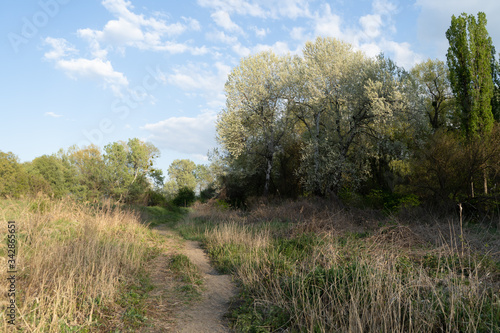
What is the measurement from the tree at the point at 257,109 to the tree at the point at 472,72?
11055 millimetres

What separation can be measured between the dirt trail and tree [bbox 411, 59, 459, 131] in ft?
84.1

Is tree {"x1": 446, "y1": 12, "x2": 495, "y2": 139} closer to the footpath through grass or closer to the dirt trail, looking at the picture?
the dirt trail

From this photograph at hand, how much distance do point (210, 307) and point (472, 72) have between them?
18948mm

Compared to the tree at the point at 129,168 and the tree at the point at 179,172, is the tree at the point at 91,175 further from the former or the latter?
the tree at the point at 179,172

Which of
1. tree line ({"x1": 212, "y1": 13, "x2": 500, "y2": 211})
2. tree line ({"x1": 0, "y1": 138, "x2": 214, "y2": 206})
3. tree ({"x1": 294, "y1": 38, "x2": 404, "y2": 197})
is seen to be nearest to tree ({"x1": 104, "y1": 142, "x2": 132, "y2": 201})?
tree line ({"x1": 0, "y1": 138, "x2": 214, "y2": 206})

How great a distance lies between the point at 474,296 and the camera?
4.00 meters

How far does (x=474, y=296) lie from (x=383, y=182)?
69.3ft

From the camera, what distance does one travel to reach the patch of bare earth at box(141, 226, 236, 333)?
4.74 metres

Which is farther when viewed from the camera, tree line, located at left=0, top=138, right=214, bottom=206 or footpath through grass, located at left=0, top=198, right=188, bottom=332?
tree line, located at left=0, top=138, right=214, bottom=206

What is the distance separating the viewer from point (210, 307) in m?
5.54

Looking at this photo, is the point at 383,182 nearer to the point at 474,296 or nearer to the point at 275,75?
the point at 275,75

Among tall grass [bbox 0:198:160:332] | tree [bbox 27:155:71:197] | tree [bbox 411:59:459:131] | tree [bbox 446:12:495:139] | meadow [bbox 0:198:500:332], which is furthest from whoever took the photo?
tree [bbox 27:155:71:197]

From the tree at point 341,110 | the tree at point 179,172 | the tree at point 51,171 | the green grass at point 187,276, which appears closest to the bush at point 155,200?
the tree at point 51,171

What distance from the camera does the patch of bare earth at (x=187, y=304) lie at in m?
4.74
